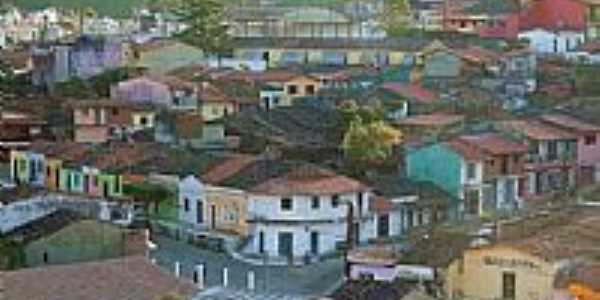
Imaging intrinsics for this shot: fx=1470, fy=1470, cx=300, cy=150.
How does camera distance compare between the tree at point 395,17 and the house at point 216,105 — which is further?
the tree at point 395,17

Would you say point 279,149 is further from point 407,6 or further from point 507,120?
point 407,6

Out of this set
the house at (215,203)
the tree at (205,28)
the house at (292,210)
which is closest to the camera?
the house at (292,210)

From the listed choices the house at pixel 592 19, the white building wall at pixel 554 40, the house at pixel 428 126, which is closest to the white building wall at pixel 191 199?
the house at pixel 428 126

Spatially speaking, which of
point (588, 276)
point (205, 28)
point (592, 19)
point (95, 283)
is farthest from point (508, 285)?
point (592, 19)

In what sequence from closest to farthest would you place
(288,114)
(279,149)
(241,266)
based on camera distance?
(241,266)
(279,149)
(288,114)

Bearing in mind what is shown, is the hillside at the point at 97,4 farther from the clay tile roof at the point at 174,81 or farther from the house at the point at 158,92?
the house at the point at 158,92

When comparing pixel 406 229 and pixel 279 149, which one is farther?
pixel 279 149

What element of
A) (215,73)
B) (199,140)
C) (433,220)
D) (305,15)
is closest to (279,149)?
(199,140)

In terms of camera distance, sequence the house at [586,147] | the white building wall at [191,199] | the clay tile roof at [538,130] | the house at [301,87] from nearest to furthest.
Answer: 1. the white building wall at [191,199]
2. the clay tile roof at [538,130]
3. the house at [586,147]
4. the house at [301,87]
